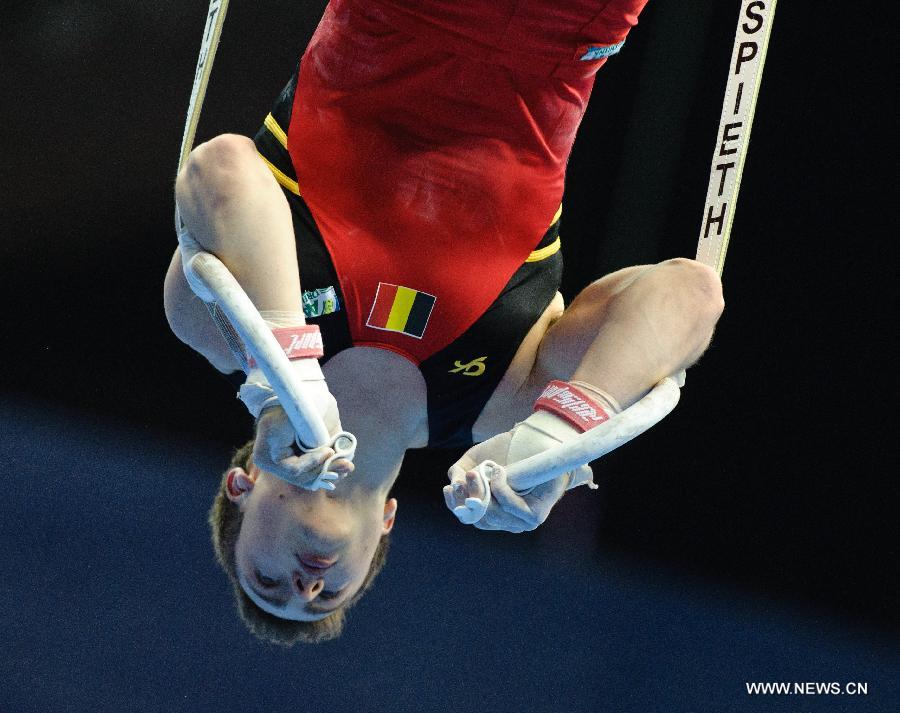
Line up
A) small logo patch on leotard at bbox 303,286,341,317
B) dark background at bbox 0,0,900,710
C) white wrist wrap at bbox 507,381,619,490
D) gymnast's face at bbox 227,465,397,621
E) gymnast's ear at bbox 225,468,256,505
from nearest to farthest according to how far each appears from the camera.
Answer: white wrist wrap at bbox 507,381,619,490 < small logo patch on leotard at bbox 303,286,341,317 < gymnast's face at bbox 227,465,397,621 < gymnast's ear at bbox 225,468,256,505 < dark background at bbox 0,0,900,710

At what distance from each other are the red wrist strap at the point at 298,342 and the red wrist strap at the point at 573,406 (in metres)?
0.27

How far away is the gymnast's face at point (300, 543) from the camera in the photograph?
175cm

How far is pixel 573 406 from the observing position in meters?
1.40

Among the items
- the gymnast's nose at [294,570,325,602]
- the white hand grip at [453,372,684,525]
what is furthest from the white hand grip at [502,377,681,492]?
the gymnast's nose at [294,570,325,602]

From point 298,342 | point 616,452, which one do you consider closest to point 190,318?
point 298,342

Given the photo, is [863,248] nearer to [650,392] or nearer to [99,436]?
[650,392]

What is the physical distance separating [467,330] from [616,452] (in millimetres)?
1169

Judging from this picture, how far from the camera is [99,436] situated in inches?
93.1

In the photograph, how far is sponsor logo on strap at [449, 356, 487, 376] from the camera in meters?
1.59

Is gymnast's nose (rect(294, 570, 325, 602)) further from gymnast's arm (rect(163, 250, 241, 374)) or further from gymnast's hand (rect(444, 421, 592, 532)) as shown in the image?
gymnast's hand (rect(444, 421, 592, 532))

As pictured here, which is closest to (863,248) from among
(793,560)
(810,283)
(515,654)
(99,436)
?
(810,283)

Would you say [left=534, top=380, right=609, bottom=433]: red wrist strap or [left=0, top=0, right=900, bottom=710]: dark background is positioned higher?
[left=534, top=380, right=609, bottom=433]: red wrist strap

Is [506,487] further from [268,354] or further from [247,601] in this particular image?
[247,601]

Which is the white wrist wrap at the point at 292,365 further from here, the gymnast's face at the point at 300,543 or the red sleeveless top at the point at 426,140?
the gymnast's face at the point at 300,543
